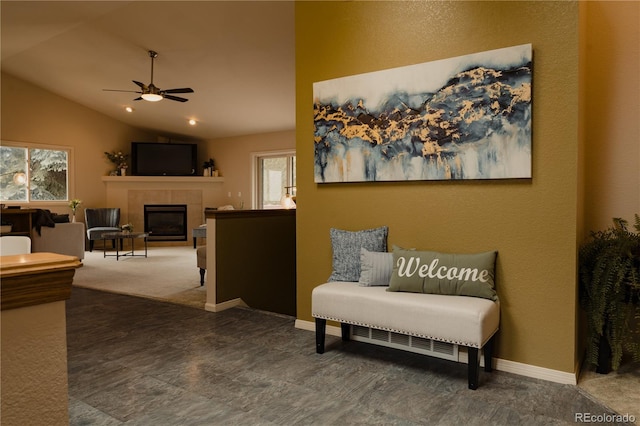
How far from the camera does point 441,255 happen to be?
106 inches

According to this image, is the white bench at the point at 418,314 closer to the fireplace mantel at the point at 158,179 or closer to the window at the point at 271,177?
the window at the point at 271,177

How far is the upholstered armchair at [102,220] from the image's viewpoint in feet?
28.2

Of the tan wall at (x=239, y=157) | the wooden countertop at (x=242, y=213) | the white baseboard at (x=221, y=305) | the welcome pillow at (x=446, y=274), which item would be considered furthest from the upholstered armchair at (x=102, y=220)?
the welcome pillow at (x=446, y=274)

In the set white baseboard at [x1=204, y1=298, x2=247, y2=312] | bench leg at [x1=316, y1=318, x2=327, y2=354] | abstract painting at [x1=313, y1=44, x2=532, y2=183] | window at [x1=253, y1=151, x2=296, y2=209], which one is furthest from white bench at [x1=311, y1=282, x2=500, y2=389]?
window at [x1=253, y1=151, x2=296, y2=209]

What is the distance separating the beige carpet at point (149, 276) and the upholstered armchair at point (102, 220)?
538mm

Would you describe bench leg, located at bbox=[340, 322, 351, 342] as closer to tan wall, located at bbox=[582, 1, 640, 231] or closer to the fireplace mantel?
tan wall, located at bbox=[582, 1, 640, 231]

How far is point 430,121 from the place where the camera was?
Answer: 2836mm

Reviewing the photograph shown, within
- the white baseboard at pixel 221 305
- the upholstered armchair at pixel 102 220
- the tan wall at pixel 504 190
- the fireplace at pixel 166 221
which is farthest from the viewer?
the fireplace at pixel 166 221

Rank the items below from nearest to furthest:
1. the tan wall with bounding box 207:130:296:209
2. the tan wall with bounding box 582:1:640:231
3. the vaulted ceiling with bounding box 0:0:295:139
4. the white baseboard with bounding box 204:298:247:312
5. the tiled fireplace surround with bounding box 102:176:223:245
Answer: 1. the tan wall with bounding box 582:1:640:231
2. the white baseboard with bounding box 204:298:247:312
3. the vaulted ceiling with bounding box 0:0:295:139
4. the tan wall with bounding box 207:130:296:209
5. the tiled fireplace surround with bounding box 102:176:223:245

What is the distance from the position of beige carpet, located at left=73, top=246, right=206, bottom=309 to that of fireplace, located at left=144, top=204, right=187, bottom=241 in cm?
141

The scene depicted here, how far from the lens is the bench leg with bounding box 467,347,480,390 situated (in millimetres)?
2330

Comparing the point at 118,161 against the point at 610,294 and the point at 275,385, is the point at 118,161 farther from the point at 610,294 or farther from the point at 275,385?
the point at 610,294

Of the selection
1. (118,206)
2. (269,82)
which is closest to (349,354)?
(269,82)

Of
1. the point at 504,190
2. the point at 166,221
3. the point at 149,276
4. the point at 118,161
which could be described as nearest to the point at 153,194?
the point at 166,221
